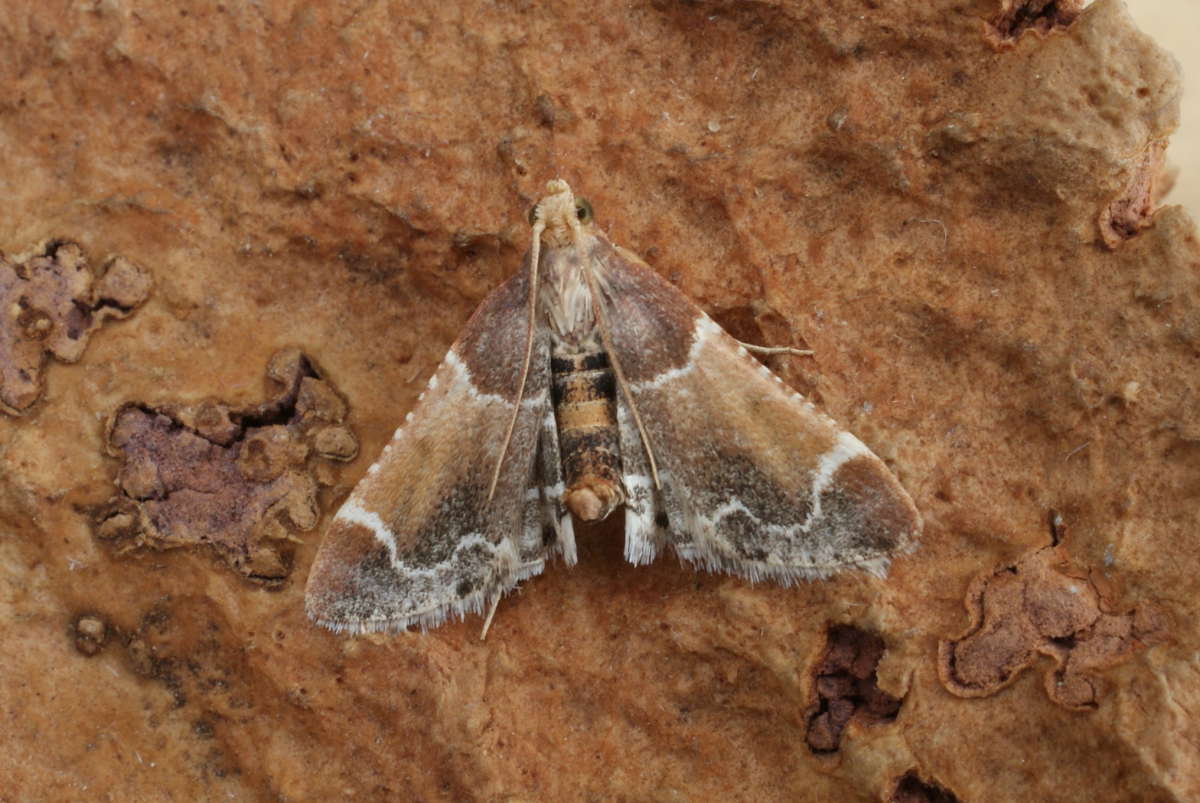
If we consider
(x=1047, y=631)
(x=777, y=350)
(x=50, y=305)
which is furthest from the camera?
(x=50, y=305)

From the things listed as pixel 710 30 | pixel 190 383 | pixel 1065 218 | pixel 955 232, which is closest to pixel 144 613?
pixel 190 383

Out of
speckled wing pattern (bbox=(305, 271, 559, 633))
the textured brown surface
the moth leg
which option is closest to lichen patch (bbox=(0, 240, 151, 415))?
the textured brown surface

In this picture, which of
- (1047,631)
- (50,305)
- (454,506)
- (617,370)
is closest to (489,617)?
(454,506)

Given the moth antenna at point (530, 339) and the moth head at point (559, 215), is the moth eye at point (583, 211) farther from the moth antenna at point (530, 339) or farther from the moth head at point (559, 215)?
the moth antenna at point (530, 339)

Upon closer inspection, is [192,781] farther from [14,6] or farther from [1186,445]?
[1186,445]

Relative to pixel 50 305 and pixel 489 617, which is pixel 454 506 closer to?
pixel 489 617

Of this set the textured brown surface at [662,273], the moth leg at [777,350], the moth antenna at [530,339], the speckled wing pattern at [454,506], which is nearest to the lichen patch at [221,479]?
the textured brown surface at [662,273]
